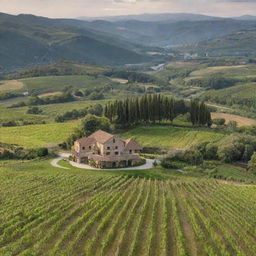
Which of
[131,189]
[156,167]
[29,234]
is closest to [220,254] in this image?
[29,234]

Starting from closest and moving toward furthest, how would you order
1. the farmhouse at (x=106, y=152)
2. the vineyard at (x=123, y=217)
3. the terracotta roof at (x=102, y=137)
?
the vineyard at (x=123, y=217)
the farmhouse at (x=106, y=152)
the terracotta roof at (x=102, y=137)

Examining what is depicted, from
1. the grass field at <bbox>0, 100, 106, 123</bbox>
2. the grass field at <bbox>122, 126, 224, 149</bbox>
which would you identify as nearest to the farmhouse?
the grass field at <bbox>122, 126, 224, 149</bbox>

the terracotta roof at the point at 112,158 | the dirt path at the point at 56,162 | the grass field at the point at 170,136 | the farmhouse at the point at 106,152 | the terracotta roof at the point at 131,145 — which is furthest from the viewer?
the grass field at the point at 170,136

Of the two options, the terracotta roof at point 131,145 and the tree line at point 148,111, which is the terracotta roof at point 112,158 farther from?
the tree line at point 148,111

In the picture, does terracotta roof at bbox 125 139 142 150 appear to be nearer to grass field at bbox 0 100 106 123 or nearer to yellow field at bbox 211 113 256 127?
yellow field at bbox 211 113 256 127

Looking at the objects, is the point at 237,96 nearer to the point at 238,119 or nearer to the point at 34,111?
the point at 238,119

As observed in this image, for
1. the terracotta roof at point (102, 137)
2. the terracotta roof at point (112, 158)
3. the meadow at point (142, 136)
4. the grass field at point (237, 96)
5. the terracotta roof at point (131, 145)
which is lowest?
the grass field at point (237, 96)

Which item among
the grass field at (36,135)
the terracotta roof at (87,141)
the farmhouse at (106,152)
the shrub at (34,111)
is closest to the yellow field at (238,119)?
the grass field at (36,135)

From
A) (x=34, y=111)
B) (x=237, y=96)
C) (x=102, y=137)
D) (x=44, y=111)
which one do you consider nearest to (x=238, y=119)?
(x=237, y=96)
